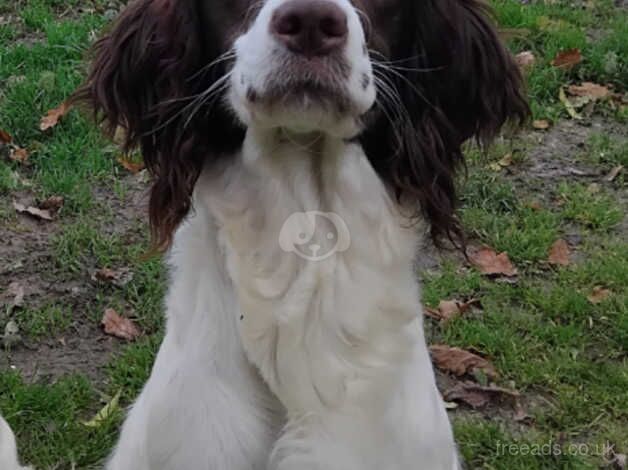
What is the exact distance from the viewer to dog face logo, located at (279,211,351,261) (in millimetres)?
2781

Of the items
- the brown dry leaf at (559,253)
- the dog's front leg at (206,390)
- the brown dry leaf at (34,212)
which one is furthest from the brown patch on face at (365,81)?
the brown dry leaf at (34,212)

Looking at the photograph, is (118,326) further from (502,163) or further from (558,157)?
(558,157)

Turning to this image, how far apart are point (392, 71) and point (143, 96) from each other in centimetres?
60

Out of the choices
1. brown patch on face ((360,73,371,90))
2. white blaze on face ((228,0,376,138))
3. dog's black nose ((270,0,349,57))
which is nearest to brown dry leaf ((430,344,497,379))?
white blaze on face ((228,0,376,138))

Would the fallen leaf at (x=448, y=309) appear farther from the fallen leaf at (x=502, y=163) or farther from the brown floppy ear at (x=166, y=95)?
the brown floppy ear at (x=166, y=95)

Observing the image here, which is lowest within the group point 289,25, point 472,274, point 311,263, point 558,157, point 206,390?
point 558,157

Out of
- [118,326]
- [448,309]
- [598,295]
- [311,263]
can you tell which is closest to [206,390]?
[311,263]

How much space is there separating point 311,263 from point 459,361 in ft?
5.28

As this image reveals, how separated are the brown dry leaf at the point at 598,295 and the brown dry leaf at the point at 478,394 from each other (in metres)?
0.63

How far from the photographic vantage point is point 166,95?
9.29 ft

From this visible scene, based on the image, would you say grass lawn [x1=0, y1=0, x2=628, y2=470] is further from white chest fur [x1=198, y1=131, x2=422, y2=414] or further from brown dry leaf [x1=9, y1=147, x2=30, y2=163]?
white chest fur [x1=198, y1=131, x2=422, y2=414]

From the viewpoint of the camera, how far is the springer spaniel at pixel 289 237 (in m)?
2.79

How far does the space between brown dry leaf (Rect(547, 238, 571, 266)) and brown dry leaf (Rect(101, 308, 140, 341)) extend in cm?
169

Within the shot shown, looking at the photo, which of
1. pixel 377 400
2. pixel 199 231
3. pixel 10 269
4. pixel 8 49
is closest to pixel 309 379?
pixel 377 400
